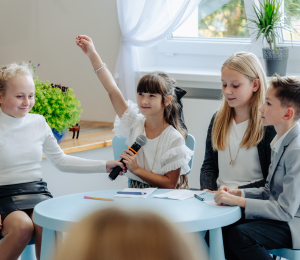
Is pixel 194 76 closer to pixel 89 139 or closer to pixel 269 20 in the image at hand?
pixel 269 20

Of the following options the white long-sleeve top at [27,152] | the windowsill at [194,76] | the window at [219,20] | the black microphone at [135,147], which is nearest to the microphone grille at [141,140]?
the black microphone at [135,147]

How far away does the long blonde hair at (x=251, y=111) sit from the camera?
1776 millimetres

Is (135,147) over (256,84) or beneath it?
beneath

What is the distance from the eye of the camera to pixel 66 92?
2527 mm

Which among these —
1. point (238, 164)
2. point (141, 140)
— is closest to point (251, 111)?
point (238, 164)

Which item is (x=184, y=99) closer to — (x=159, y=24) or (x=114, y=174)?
(x=159, y=24)

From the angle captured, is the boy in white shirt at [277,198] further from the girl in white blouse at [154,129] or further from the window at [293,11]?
the window at [293,11]

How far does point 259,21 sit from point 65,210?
1.90m

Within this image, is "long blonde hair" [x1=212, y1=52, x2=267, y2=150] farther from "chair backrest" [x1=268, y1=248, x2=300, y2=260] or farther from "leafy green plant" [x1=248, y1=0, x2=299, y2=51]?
"leafy green plant" [x1=248, y1=0, x2=299, y2=51]

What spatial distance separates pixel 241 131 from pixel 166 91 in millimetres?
386

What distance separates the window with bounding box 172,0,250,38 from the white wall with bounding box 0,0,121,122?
0.61 m

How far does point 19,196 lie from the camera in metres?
1.69

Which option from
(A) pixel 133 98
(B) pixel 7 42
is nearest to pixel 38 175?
(A) pixel 133 98

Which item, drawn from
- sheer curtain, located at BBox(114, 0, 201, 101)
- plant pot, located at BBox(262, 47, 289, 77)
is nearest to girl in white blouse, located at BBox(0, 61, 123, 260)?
sheer curtain, located at BBox(114, 0, 201, 101)
